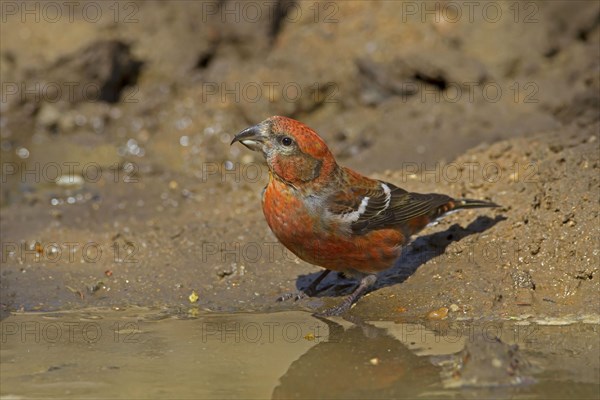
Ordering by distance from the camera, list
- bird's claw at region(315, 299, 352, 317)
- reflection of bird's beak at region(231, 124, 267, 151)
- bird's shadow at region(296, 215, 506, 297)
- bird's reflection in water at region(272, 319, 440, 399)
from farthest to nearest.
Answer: bird's shadow at region(296, 215, 506, 297) < bird's claw at region(315, 299, 352, 317) < reflection of bird's beak at region(231, 124, 267, 151) < bird's reflection in water at region(272, 319, 440, 399)

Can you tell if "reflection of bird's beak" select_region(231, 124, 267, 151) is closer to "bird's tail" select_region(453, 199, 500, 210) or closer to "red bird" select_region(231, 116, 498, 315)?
"red bird" select_region(231, 116, 498, 315)

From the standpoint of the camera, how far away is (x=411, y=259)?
6.55m

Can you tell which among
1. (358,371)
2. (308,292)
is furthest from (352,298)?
(358,371)

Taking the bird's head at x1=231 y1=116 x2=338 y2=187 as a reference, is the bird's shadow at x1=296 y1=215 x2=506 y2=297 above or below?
below

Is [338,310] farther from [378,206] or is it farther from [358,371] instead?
[358,371]

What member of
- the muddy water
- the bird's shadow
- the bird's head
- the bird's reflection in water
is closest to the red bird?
the bird's head

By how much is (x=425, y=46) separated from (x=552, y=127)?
65.7 inches

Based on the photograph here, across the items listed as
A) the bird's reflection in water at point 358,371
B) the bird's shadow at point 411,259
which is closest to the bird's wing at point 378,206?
the bird's shadow at point 411,259

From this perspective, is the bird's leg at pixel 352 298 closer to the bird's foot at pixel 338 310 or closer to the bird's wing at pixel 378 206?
the bird's foot at pixel 338 310

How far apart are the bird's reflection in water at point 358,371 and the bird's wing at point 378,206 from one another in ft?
2.55

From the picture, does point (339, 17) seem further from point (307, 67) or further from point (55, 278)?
point (55, 278)

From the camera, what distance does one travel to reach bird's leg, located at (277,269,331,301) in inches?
247

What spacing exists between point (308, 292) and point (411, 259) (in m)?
0.77

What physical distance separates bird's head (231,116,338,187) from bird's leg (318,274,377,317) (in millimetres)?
774
